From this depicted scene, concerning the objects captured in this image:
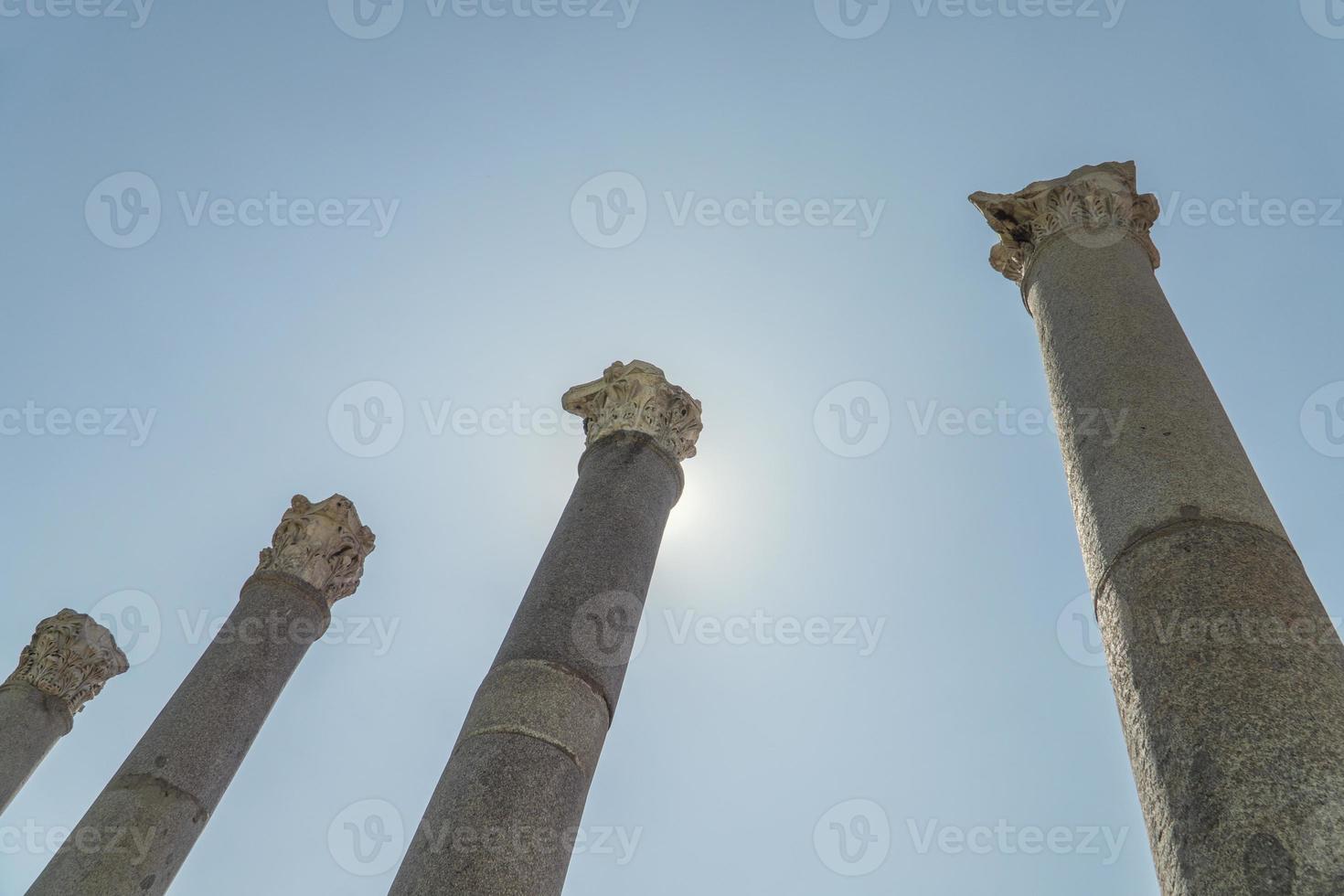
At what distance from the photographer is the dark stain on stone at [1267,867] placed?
13.5 ft

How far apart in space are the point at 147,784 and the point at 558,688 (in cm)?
636

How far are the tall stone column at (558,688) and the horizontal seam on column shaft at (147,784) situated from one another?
5387mm

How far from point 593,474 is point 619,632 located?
2301 millimetres

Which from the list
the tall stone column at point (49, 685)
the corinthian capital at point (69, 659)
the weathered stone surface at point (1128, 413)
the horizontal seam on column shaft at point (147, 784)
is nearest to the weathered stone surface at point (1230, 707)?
the weathered stone surface at point (1128, 413)

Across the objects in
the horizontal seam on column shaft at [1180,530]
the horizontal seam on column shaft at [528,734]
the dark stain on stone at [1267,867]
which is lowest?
the dark stain on stone at [1267,867]

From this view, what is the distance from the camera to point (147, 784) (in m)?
11.4

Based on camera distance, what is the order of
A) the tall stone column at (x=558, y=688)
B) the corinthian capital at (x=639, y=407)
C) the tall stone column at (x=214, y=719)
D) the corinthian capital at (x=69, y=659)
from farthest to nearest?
1. the corinthian capital at (x=69, y=659)
2. the corinthian capital at (x=639, y=407)
3. the tall stone column at (x=214, y=719)
4. the tall stone column at (x=558, y=688)

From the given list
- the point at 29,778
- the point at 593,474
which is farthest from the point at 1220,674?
the point at 29,778

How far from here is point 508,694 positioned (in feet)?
26.2

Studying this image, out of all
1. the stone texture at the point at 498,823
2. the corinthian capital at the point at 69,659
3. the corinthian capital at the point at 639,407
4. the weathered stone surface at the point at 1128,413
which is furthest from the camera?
the corinthian capital at the point at 69,659

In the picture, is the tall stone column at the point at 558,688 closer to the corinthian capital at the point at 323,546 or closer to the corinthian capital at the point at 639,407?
the corinthian capital at the point at 639,407

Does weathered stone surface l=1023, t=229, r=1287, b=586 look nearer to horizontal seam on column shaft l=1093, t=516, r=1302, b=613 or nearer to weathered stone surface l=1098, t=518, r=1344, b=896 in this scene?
horizontal seam on column shaft l=1093, t=516, r=1302, b=613

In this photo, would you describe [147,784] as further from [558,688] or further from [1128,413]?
[1128,413]

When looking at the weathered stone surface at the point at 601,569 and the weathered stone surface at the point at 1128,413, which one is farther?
the weathered stone surface at the point at 601,569
